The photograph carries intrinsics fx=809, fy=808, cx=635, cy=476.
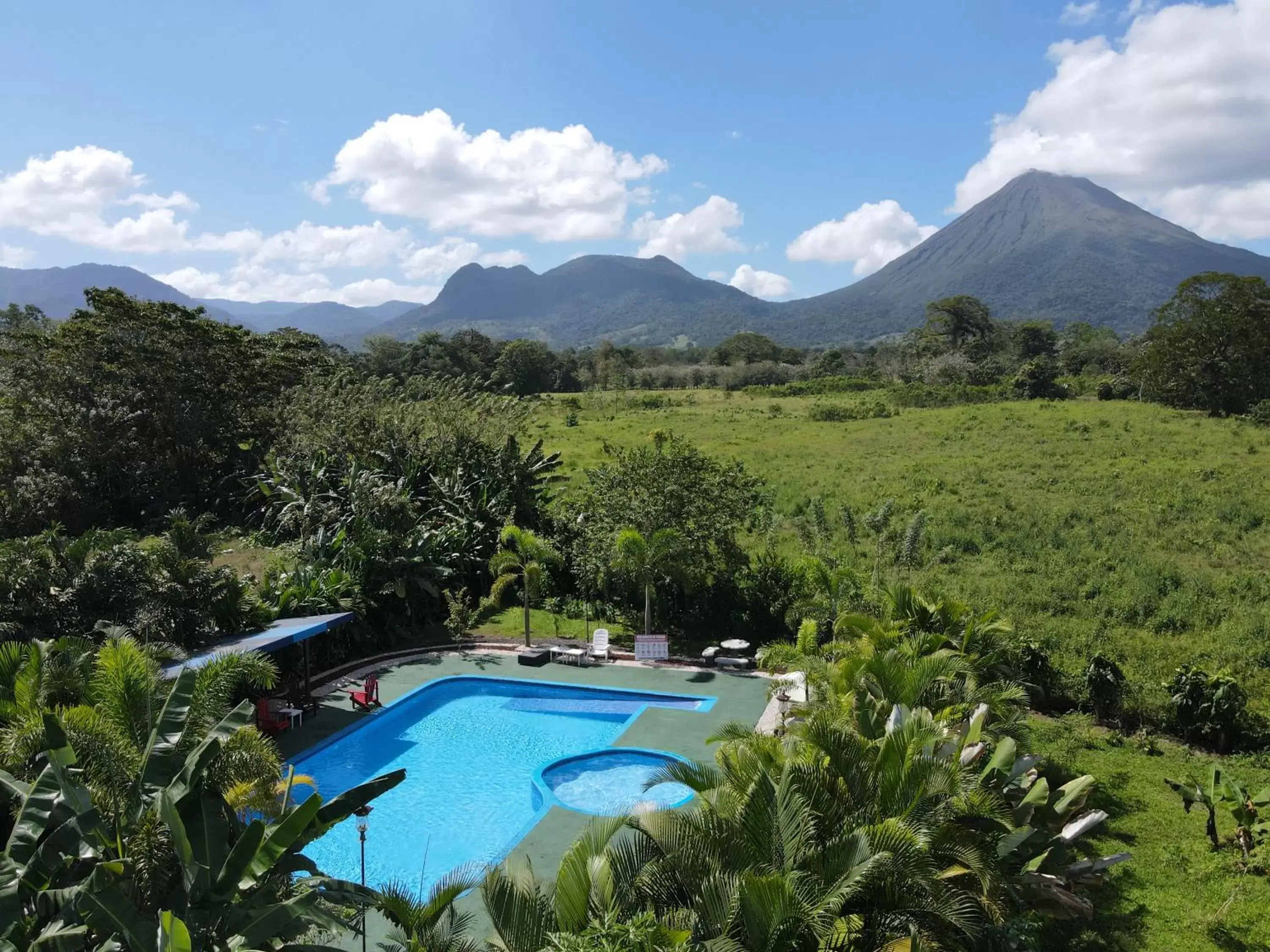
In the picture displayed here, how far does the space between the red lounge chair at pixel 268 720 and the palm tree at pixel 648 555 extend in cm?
672

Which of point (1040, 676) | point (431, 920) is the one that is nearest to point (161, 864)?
point (431, 920)

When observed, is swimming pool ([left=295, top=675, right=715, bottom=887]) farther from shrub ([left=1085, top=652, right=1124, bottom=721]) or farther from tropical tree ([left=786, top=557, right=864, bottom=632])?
shrub ([left=1085, top=652, right=1124, bottom=721])

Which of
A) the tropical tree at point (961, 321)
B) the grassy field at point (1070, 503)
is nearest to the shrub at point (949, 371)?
the tropical tree at point (961, 321)

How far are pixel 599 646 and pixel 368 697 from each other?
4.84 m

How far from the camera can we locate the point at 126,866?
5551 millimetres

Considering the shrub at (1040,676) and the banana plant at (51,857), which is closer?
the banana plant at (51,857)

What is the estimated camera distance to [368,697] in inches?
550

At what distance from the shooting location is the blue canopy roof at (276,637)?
1178 centimetres

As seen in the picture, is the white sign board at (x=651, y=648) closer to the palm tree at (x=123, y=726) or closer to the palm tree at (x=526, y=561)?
the palm tree at (x=526, y=561)

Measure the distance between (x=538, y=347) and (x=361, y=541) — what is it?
66353mm

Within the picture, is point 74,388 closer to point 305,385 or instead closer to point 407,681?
point 305,385

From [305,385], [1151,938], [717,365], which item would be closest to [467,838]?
[1151,938]

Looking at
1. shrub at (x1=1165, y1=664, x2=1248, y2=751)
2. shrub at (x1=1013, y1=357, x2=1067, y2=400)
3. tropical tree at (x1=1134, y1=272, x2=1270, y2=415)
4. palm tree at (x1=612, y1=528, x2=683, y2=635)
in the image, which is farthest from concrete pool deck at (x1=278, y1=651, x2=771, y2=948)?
shrub at (x1=1013, y1=357, x2=1067, y2=400)

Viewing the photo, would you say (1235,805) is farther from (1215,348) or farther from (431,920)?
(1215,348)
